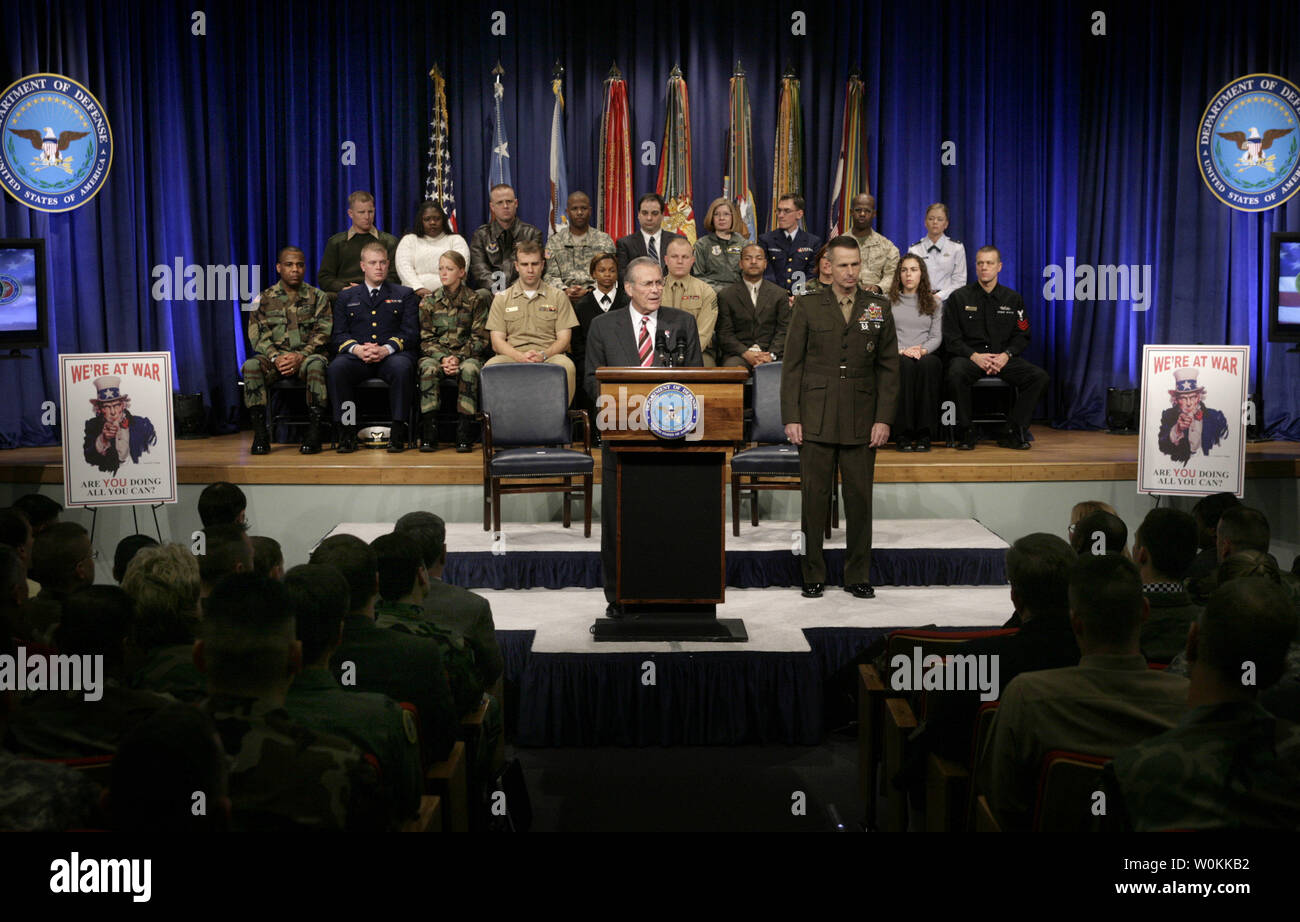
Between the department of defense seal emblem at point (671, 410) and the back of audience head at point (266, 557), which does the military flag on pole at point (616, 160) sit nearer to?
the department of defense seal emblem at point (671, 410)

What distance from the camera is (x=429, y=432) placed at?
25.2 ft

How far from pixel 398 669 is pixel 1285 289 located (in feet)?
22.4

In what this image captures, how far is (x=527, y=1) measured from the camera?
31.1ft

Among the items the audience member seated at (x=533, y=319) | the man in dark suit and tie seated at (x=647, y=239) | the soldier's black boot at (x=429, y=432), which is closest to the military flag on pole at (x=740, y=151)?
the man in dark suit and tie seated at (x=647, y=239)

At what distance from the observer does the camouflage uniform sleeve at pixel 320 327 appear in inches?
313

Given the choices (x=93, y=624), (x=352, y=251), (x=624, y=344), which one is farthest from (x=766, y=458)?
(x=93, y=624)

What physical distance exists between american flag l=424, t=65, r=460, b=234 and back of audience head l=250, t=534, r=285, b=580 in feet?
19.6

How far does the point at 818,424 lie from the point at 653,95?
505 cm

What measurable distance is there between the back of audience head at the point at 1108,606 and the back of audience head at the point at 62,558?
2508 millimetres

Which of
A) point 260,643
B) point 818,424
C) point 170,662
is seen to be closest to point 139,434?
point 818,424

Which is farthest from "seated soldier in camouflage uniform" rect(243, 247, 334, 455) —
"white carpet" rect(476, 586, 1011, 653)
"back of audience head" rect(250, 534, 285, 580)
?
"back of audience head" rect(250, 534, 285, 580)

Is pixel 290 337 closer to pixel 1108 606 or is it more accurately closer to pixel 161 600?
pixel 161 600

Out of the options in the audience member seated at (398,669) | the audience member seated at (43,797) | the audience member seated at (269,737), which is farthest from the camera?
the audience member seated at (398,669)

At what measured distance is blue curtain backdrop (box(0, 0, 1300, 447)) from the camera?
8688 millimetres
